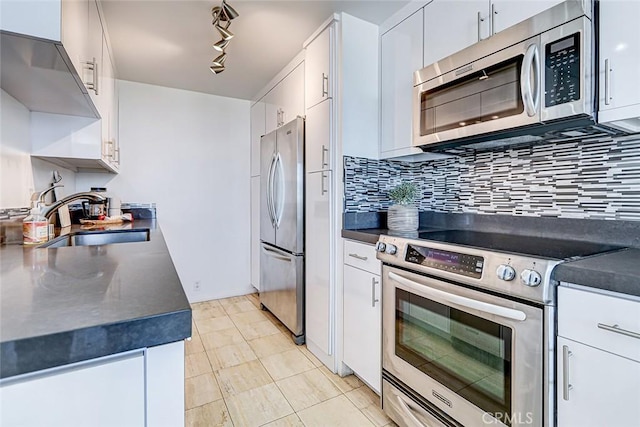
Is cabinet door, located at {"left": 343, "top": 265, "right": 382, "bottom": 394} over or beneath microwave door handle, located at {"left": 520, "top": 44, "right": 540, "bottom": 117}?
beneath

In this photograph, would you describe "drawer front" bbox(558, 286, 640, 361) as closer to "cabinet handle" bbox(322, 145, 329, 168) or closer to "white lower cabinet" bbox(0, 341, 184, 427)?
"white lower cabinet" bbox(0, 341, 184, 427)

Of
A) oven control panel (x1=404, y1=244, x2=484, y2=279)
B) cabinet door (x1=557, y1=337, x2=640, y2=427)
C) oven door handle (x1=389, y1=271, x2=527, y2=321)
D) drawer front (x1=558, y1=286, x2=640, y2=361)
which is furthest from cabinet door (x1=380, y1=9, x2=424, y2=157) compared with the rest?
cabinet door (x1=557, y1=337, x2=640, y2=427)

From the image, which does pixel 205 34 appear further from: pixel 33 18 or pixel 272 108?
pixel 33 18

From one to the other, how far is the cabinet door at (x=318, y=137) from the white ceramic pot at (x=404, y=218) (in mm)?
544

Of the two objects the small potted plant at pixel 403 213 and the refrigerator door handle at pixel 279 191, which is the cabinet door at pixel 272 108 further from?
the small potted plant at pixel 403 213

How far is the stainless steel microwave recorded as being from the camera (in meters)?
1.16

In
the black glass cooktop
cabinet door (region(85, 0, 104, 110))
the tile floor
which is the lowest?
the tile floor

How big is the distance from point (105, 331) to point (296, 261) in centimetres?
202

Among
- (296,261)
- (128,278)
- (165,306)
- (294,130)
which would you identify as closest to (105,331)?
(165,306)

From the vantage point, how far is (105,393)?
530 millimetres

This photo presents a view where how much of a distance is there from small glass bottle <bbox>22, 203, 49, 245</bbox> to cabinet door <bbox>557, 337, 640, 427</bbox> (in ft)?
6.93

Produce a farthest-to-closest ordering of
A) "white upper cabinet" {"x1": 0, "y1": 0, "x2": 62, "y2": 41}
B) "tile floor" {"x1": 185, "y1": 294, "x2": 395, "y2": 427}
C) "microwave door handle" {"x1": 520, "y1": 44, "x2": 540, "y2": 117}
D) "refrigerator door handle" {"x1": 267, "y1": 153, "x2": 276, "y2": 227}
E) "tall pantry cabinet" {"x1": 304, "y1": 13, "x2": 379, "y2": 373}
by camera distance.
→ "refrigerator door handle" {"x1": 267, "y1": 153, "x2": 276, "y2": 227} → "tall pantry cabinet" {"x1": 304, "y1": 13, "x2": 379, "y2": 373} → "tile floor" {"x1": 185, "y1": 294, "x2": 395, "y2": 427} → "microwave door handle" {"x1": 520, "y1": 44, "x2": 540, "y2": 117} → "white upper cabinet" {"x1": 0, "y1": 0, "x2": 62, "y2": 41}

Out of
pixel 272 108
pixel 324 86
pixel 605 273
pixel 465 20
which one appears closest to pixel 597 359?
pixel 605 273

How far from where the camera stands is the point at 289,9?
6.54 feet
